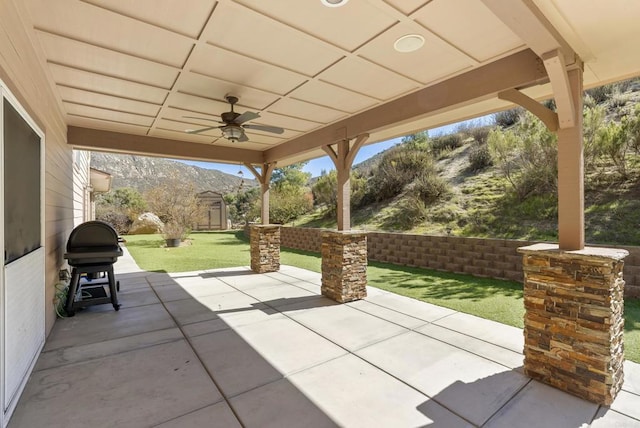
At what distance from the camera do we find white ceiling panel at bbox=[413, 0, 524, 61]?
7.51 ft

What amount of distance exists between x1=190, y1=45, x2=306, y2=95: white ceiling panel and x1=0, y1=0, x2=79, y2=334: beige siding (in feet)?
4.22

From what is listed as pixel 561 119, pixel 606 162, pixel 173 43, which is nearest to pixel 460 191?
pixel 606 162

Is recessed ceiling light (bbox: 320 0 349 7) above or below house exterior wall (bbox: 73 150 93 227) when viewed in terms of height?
above

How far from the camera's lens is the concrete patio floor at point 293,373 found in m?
2.07

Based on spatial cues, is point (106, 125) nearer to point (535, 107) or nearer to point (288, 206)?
point (535, 107)

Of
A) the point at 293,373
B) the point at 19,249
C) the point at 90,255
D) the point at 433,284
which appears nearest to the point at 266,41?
the point at 19,249

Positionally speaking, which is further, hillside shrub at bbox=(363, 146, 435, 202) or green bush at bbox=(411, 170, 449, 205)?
hillside shrub at bbox=(363, 146, 435, 202)

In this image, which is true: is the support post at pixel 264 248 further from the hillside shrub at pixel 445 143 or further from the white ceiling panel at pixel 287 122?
the hillside shrub at pixel 445 143

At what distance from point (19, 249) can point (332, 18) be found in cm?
311

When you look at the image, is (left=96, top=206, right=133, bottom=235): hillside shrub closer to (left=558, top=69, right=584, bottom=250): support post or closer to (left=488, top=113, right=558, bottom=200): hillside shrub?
(left=488, top=113, right=558, bottom=200): hillside shrub

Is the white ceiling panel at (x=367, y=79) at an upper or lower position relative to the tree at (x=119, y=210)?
upper

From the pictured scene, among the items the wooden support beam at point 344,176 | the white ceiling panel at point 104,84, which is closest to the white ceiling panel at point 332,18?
the white ceiling panel at point 104,84

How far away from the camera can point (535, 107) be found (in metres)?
2.84

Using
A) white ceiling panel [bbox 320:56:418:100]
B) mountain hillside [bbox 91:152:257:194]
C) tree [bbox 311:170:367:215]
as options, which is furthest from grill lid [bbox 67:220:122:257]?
mountain hillside [bbox 91:152:257:194]
